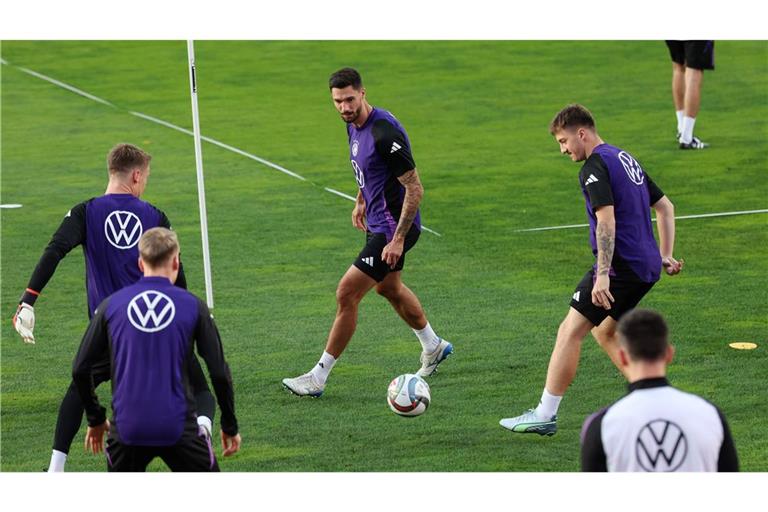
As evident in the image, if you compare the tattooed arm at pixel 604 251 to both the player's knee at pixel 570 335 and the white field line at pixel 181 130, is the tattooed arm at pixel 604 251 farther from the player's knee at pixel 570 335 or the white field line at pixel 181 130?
the white field line at pixel 181 130

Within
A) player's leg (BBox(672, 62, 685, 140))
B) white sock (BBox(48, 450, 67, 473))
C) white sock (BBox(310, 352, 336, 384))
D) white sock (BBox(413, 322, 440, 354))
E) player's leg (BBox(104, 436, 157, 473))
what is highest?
player's leg (BBox(672, 62, 685, 140))

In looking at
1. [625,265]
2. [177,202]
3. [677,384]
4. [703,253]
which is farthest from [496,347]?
[177,202]

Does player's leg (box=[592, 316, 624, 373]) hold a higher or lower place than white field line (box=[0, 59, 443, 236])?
lower

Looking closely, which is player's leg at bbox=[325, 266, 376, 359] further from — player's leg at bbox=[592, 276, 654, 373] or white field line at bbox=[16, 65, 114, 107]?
white field line at bbox=[16, 65, 114, 107]

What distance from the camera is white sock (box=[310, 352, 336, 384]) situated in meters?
9.28

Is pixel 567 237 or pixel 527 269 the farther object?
pixel 567 237

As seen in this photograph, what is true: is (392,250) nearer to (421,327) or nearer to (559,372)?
(421,327)

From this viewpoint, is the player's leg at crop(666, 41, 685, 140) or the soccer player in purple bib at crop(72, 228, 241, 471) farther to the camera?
the player's leg at crop(666, 41, 685, 140)

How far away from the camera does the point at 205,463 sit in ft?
20.0

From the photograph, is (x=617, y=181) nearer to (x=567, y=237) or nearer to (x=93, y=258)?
(x=93, y=258)

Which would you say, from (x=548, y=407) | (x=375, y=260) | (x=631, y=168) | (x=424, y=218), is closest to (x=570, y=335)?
(x=548, y=407)

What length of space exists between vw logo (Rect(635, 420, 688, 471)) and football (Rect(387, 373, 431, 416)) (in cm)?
375

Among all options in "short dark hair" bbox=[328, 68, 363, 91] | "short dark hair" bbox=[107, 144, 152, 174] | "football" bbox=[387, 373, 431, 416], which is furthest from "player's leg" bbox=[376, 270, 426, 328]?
"short dark hair" bbox=[107, 144, 152, 174]

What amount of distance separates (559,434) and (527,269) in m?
4.42
